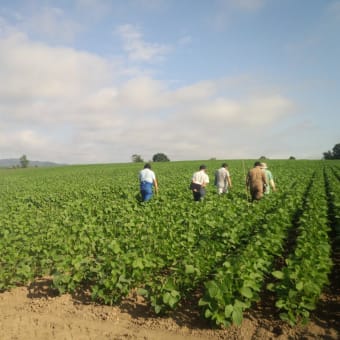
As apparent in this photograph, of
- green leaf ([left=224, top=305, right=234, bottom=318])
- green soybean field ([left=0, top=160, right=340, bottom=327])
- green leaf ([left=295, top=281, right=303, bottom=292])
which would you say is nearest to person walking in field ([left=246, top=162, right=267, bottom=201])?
green soybean field ([left=0, top=160, right=340, bottom=327])

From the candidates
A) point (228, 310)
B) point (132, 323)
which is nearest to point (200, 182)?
point (132, 323)

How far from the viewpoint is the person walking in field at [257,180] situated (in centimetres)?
1081

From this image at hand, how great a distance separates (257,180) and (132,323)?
749cm

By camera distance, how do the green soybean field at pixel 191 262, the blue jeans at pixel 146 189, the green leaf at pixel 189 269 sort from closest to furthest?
1. the green soybean field at pixel 191 262
2. the green leaf at pixel 189 269
3. the blue jeans at pixel 146 189

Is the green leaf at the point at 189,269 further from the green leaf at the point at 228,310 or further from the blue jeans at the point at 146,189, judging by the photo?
the blue jeans at the point at 146,189

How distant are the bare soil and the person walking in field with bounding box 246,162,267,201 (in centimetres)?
586

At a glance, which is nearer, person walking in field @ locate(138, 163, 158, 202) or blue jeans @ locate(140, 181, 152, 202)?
person walking in field @ locate(138, 163, 158, 202)

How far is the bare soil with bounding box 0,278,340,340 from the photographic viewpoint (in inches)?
159

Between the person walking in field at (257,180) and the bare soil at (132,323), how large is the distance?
19.2 feet

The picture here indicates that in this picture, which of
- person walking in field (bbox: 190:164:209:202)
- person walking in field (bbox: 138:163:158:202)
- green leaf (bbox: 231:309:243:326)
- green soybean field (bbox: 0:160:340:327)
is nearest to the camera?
green leaf (bbox: 231:309:243:326)

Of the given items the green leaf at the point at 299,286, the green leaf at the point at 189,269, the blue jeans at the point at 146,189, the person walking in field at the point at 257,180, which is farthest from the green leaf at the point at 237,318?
the blue jeans at the point at 146,189

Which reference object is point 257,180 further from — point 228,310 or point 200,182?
point 228,310

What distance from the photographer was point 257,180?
1086 cm

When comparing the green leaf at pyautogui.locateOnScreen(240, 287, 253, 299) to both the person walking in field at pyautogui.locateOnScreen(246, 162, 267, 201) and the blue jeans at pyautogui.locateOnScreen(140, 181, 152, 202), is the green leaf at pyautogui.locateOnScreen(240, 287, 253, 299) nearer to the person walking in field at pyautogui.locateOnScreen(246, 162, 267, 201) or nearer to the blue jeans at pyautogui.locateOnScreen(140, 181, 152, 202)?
the person walking in field at pyautogui.locateOnScreen(246, 162, 267, 201)
